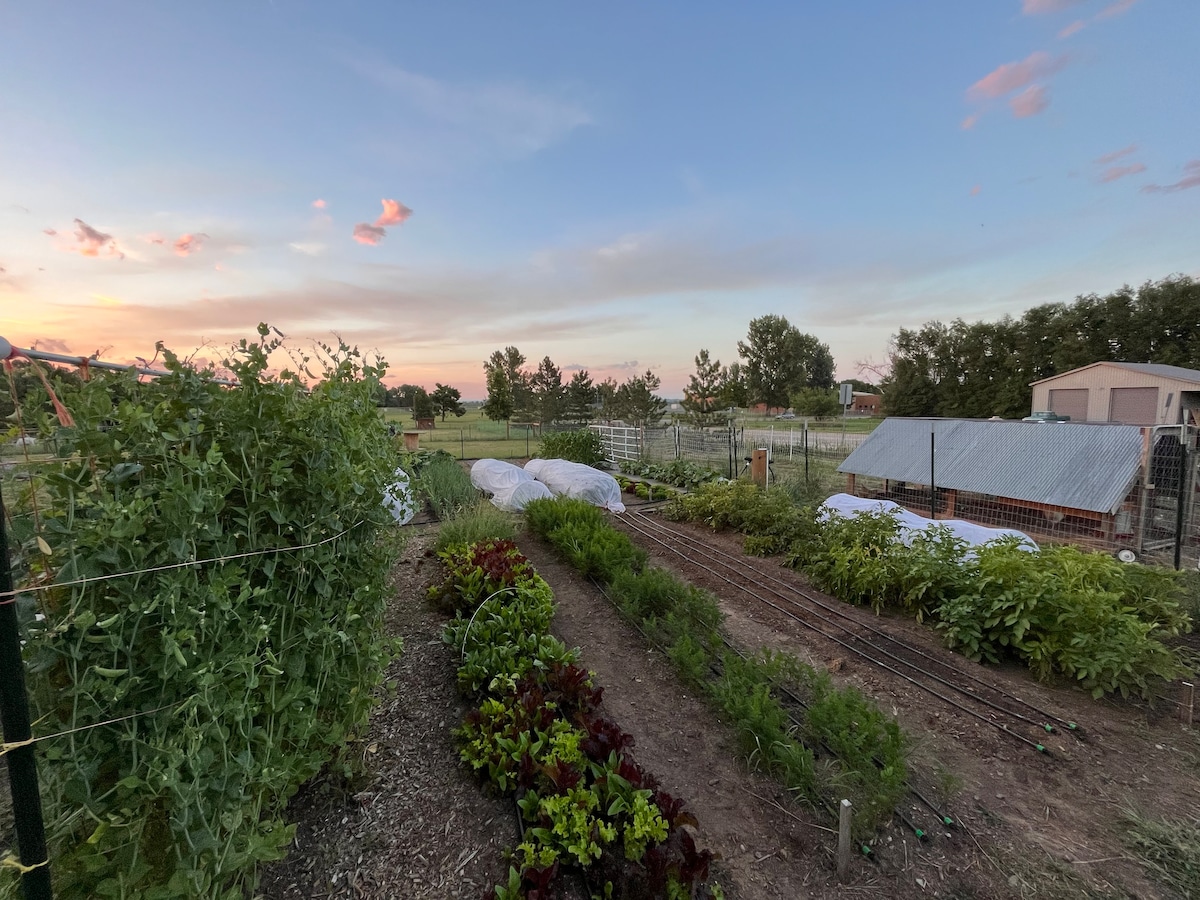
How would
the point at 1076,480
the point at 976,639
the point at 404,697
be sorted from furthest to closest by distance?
the point at 1076,480 → the point at 976,639 → the point at 404,697

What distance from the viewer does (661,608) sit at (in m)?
4.13

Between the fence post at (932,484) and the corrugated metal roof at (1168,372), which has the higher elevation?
the corrugated metal roof at (1168,372)

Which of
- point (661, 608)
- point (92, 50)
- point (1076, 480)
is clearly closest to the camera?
point (92, 50)

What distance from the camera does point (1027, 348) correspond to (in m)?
28.0

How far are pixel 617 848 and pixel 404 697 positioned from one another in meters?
1.65

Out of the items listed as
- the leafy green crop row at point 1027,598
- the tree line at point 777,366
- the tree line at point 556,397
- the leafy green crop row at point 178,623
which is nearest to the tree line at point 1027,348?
the tree line at point 777,366

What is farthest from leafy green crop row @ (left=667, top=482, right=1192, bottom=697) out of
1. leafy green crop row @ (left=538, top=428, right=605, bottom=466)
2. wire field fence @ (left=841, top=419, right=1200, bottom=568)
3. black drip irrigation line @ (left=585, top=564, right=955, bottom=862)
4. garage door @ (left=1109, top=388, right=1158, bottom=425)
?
garage door @ (left=1109, top=388, right=1158, bottom=425)

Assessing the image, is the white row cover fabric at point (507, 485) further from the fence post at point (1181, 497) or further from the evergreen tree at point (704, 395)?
the evergreen tree at point (704, 395)

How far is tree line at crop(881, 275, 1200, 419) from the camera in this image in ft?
79.8

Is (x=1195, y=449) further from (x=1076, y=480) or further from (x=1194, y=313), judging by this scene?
(x=1194, y=313)

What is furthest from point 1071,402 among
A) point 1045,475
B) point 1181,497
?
point 1181,497

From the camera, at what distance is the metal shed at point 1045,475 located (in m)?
5.46

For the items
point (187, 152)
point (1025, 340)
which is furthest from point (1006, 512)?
point (1025, 340)

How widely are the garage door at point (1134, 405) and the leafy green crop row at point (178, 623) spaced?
899 inches
